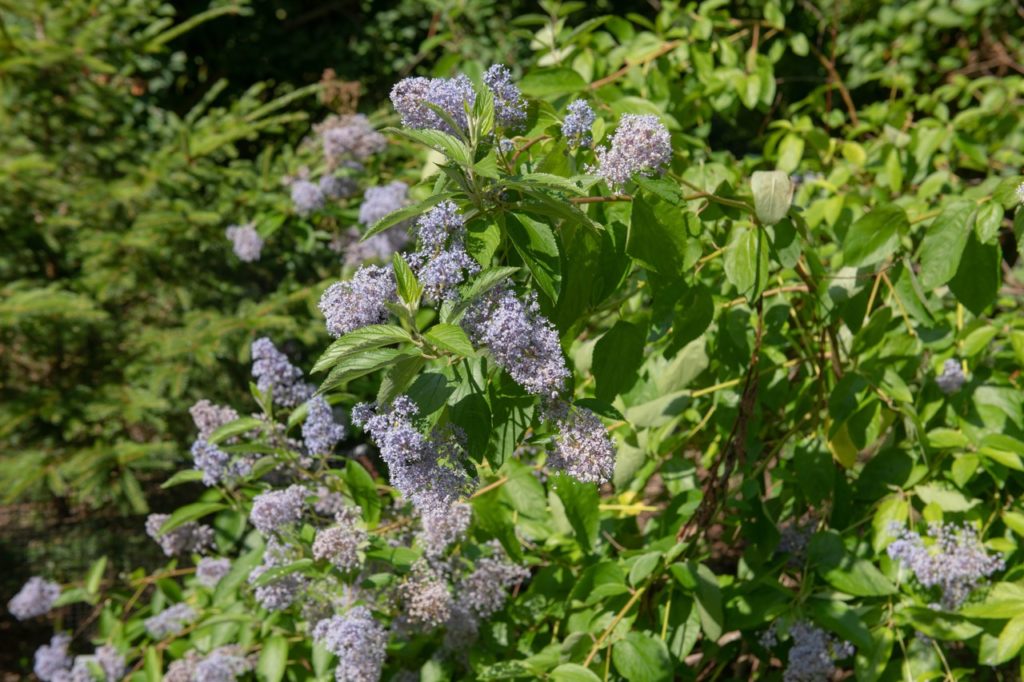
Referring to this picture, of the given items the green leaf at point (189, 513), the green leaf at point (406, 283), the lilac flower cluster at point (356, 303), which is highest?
the green leaf at point (406, 283)

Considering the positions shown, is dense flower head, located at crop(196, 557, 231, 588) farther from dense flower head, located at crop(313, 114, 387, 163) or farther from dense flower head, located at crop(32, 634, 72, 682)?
dense flower head, located at crop(313, 114, 387, 163)

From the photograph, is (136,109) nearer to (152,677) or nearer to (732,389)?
(152,677)

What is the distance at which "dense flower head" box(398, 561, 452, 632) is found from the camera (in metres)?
1.70

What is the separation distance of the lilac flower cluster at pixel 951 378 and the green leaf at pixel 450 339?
4.75 feet

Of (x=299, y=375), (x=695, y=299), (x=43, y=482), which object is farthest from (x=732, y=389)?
(x=43, y=482)

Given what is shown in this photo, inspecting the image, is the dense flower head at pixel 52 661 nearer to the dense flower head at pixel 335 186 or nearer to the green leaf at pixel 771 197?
the dense flower head at pixel 335 186

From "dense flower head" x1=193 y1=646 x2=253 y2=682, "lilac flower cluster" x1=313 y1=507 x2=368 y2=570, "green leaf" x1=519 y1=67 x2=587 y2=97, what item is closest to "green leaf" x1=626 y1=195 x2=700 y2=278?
"lilac flower cluster" x1=313 y1=507 x2=368 y2=570

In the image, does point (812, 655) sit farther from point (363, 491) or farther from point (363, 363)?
point (363, 363)

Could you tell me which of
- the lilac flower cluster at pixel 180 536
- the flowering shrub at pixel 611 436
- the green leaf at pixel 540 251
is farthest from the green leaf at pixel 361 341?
the lilac flower cluster at pixel 180 536

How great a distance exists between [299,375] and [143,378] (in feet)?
7.12

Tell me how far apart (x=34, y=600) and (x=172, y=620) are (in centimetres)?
83

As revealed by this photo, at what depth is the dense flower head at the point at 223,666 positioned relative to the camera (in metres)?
2.00

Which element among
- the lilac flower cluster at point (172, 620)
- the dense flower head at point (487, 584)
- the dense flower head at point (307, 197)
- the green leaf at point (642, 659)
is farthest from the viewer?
the dense flower head at point (307, 197)

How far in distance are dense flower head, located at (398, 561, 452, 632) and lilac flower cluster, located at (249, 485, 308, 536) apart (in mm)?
Answer: 252
